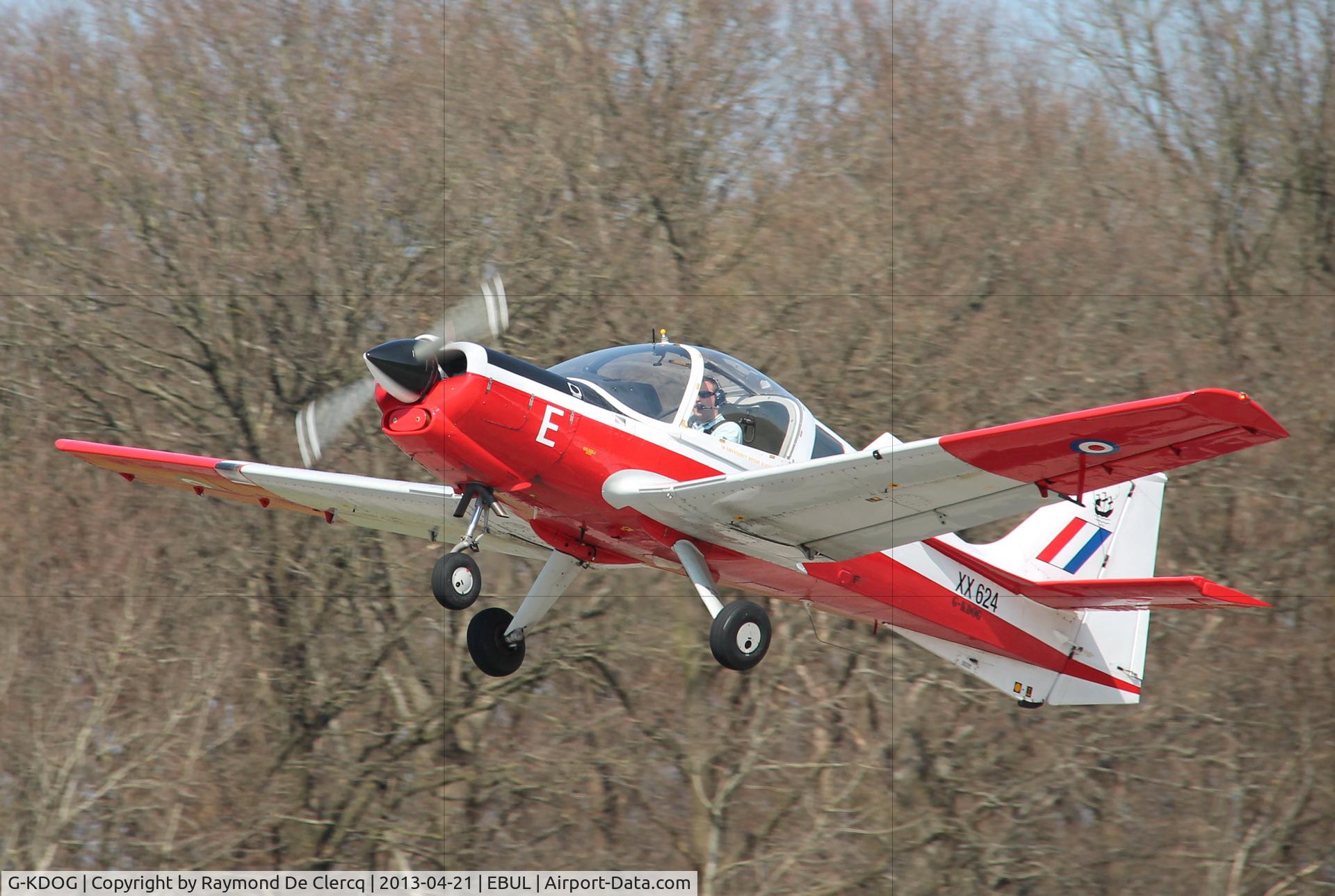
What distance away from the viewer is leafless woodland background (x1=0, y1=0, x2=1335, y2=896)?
15961mm

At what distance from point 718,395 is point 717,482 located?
0.70m

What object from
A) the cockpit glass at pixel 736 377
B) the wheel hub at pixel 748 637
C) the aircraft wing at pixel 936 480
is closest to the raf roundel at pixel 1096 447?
the aircraft wing at pixel 936 480

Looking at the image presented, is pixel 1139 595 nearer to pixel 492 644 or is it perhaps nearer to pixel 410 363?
pixel 492 644

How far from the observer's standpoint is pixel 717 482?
834 centimetres

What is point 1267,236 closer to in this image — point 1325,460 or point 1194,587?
point 1325,460

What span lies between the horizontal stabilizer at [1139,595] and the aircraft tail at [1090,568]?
0.01 metres

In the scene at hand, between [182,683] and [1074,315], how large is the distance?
1158cm

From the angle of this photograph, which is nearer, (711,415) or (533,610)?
(711,415)

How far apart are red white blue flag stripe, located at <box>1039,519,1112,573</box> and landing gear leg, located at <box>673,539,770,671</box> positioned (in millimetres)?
3328

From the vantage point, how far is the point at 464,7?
19.8 m

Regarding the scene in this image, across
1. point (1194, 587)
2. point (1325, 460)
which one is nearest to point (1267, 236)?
point (1325, 460)

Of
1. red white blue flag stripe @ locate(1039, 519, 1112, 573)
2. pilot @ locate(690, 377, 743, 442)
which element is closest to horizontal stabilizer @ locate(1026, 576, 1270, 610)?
red white blue flag stripe @ locate(1039, 519, 1112, 573)

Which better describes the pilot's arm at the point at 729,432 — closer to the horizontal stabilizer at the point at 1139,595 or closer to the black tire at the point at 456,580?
the black tire at the point at 456,580
